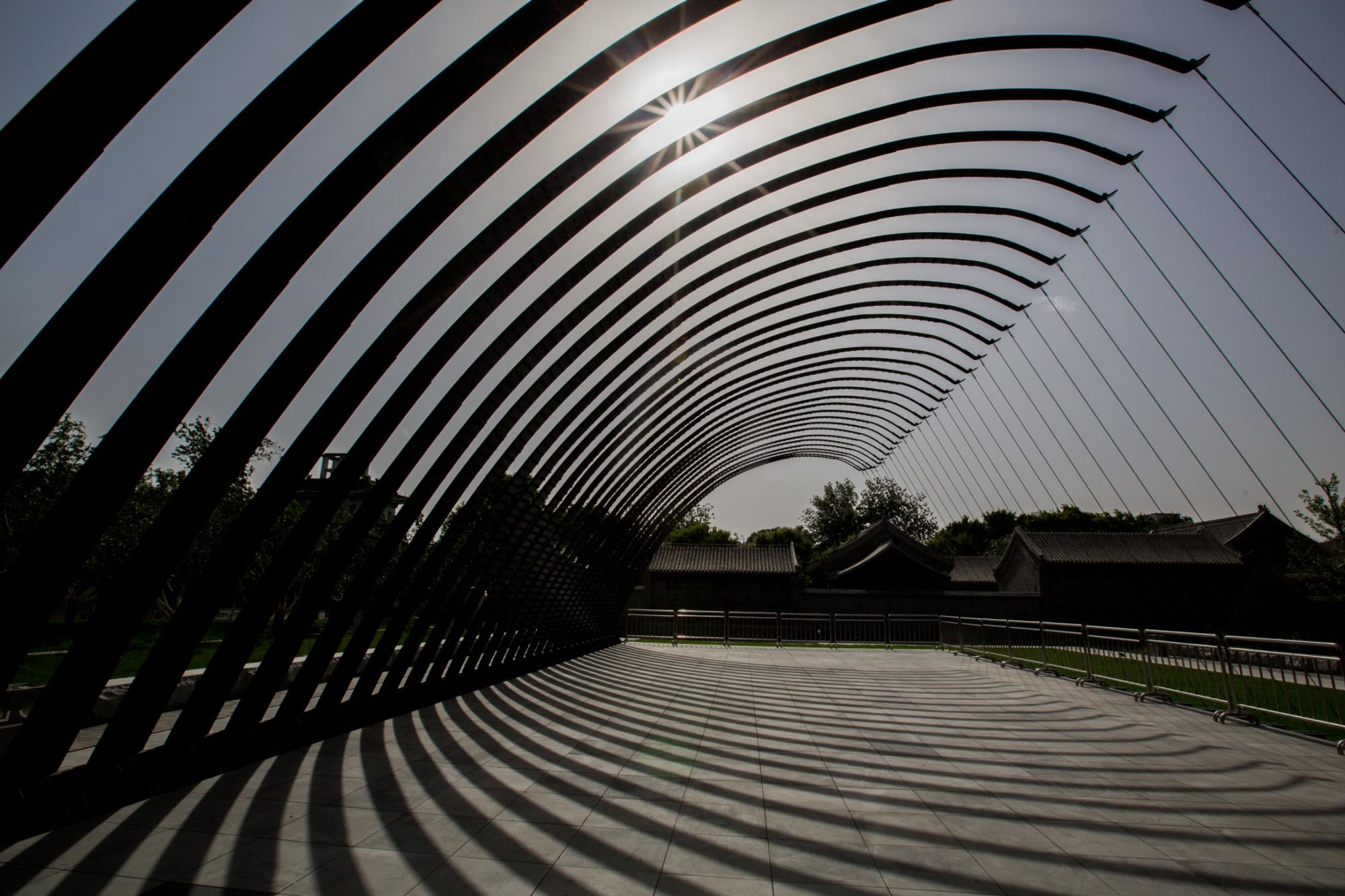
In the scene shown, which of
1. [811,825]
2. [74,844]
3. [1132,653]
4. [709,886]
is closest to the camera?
[709,886]

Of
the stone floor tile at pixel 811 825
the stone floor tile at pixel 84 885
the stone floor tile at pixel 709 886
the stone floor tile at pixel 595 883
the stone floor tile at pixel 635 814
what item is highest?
the stone floor tile at pixel 811 825

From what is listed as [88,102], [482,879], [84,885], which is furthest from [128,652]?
[88,102]

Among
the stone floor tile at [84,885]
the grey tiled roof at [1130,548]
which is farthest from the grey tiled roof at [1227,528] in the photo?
the stone floor tile at [84,885]

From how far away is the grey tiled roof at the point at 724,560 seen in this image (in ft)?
99.9

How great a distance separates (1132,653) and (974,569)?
3347cm

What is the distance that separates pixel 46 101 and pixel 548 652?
12607 millimetres

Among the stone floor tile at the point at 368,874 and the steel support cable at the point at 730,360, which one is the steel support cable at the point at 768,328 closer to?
the steel support cable at the point at 730,360

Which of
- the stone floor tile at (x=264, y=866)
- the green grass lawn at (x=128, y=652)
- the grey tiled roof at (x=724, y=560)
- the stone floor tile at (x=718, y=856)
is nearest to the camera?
the stone floor tile at (x=264, y=866)

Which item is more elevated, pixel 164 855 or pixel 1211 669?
pixel 1211 669

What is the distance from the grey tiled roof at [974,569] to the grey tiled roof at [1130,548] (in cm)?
786

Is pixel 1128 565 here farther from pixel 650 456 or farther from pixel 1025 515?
pixel 1025 515

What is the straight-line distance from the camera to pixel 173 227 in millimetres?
3486

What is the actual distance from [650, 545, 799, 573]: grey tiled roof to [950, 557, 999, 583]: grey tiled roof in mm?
17041

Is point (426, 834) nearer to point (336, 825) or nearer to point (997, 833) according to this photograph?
point (336, 825)
